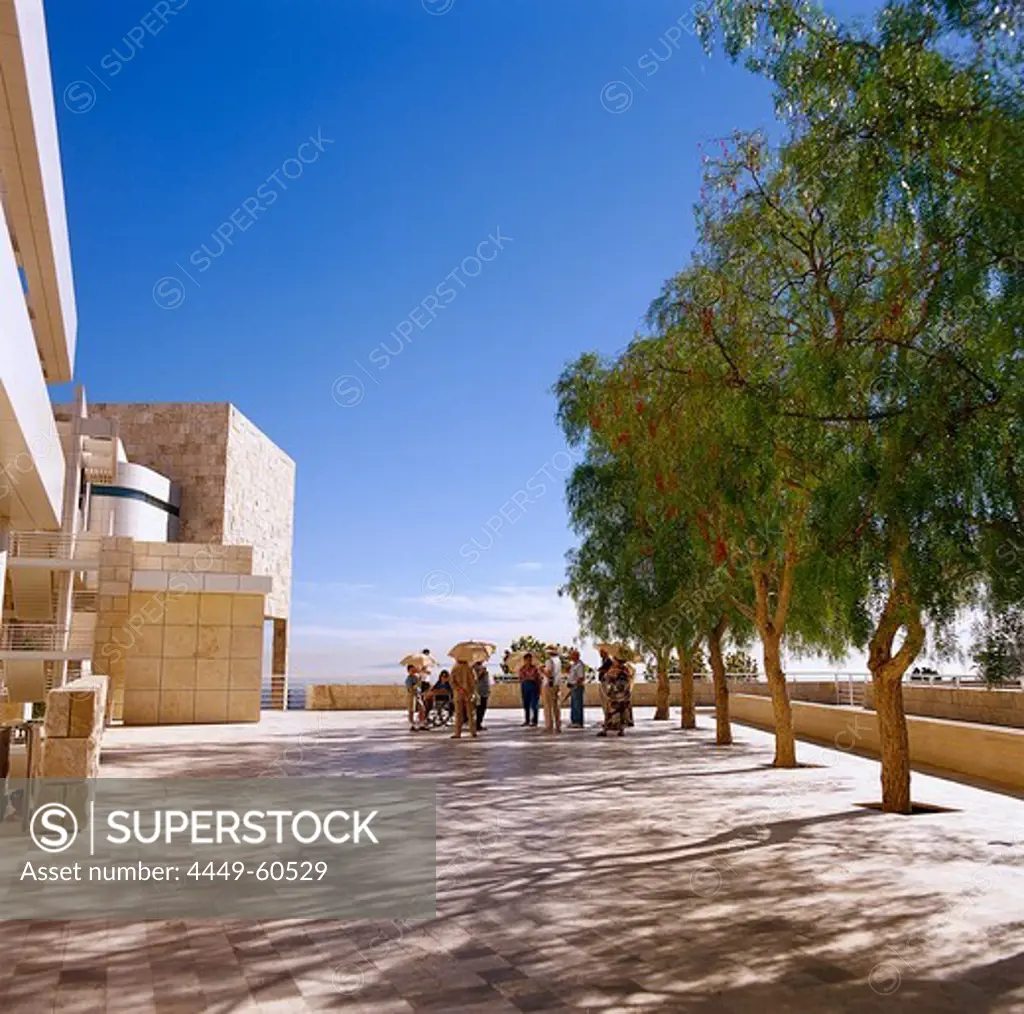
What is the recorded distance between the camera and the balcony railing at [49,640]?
79.4 feet

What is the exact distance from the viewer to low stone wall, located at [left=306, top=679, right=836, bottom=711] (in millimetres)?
33406

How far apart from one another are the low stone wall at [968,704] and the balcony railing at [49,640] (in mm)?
19032

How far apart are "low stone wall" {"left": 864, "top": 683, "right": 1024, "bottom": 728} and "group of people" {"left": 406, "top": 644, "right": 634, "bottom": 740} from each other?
627cm

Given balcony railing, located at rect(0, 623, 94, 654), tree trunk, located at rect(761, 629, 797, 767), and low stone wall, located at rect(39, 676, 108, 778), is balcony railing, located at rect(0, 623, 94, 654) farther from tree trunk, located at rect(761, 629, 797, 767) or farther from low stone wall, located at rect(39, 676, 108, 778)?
tree trunk, located at rect(761, 629, 797, 767)

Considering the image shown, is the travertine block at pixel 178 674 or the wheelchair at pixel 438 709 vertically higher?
the travertine block at pixel 178 674

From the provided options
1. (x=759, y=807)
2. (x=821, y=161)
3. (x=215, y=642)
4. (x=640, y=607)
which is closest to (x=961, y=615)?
(x=821, y=161)

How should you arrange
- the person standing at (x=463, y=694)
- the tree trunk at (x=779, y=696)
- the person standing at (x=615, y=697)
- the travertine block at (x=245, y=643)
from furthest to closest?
the travertine block at (x=245, y=643) < the person standing at (x=615, y=697) < the person standing at (x=463, y=694) < the tree trunk at (x=779, y=696)

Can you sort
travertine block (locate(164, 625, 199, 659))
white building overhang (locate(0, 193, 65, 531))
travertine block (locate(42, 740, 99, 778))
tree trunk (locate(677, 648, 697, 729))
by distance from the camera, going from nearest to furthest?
travertine block (locate(42, 740, 99, 778)) → white building overhang (locate(0, 193, 65, 531)) → tree trunk (locate(677, 648, 697, 729)) → travertine block (locate(164, 625, 199, 659))

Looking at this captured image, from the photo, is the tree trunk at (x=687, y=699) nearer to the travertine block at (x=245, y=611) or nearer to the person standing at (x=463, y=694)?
the person standing at (x=463, y=694)

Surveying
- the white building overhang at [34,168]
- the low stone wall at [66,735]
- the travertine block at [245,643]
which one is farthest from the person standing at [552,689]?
the low stone wall at [66,735]

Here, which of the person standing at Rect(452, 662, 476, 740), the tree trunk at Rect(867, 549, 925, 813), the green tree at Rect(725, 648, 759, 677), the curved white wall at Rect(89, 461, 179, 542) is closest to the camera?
the tree trunk at Rect(867, 549, 925, 813)

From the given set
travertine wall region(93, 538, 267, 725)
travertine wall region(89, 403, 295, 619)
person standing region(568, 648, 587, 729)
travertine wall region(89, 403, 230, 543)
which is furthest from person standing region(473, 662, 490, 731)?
travertine wall region(89, 403, 230, 543)

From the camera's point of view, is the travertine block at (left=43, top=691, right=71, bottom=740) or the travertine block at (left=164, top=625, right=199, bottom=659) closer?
the travertine block at (left=43, top=691, right=71, bottom=740)

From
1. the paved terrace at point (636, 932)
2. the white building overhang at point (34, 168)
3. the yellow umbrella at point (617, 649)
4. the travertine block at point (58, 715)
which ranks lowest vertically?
the paved terrace at point (636, 932)
